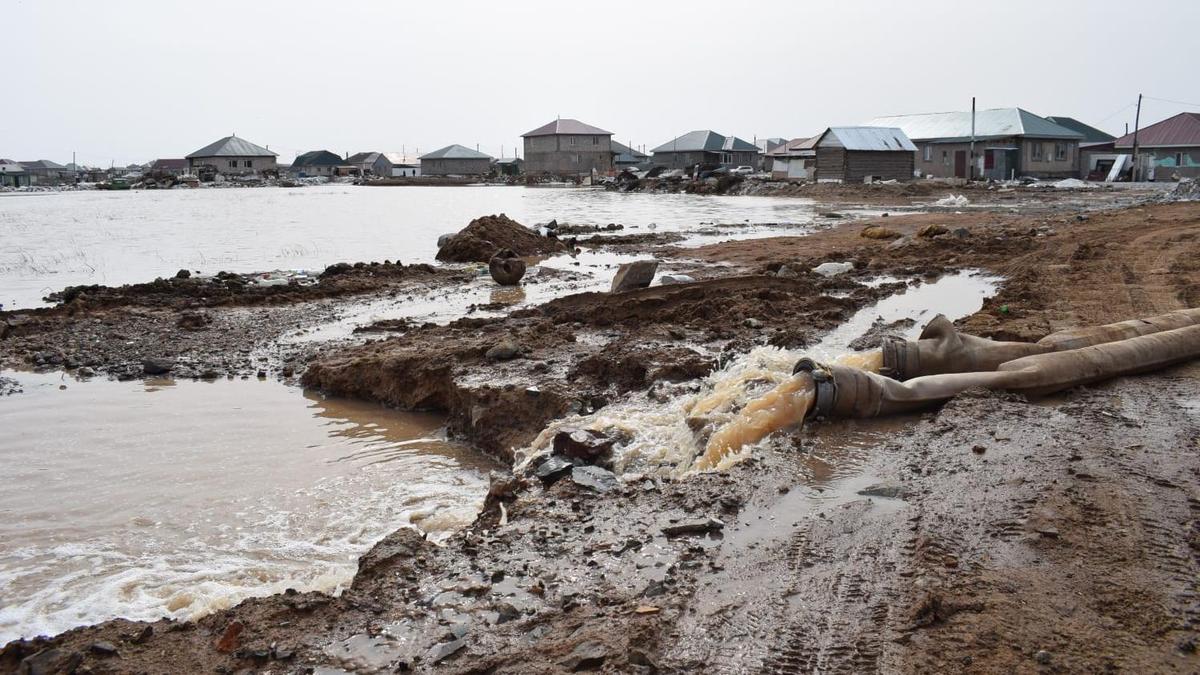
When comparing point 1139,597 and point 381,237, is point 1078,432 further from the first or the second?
point 381,237

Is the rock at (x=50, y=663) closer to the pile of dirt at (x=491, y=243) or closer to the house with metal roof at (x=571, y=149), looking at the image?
the pile of dirt at (x=491, y=243)

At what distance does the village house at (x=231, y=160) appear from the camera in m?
97.0

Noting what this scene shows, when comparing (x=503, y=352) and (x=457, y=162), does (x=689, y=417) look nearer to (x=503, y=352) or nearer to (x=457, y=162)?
(x=503, y=352)

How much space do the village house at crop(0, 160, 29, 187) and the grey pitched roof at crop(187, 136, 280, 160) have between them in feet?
69.6

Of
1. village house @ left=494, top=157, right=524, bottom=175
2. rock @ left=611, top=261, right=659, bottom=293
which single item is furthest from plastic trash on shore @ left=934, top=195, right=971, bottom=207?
village house @ left=494, top=157, right=524, bottom=175

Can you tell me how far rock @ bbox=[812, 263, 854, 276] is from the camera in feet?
40.9

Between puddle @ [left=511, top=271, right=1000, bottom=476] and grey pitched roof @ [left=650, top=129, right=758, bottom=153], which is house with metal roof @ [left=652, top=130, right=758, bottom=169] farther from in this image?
puddle @ [left=511, top=271, right=1000, bottom=476]

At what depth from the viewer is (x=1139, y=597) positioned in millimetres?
3174

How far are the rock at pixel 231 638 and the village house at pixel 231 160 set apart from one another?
102m

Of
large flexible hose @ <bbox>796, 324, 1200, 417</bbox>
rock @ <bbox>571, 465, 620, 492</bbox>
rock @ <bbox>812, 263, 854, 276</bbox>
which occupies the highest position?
rock @ <bbox>812, 263, 854, 276</bbox>

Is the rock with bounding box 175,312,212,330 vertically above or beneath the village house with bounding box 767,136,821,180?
beneath

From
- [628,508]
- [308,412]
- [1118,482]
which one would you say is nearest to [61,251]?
[308,412]

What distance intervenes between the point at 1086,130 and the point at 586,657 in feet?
231

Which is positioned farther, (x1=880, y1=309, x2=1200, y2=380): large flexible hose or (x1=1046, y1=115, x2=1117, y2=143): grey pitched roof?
(x1=1046, y1=115, x2=1117, y2=143): grey pitched roof
